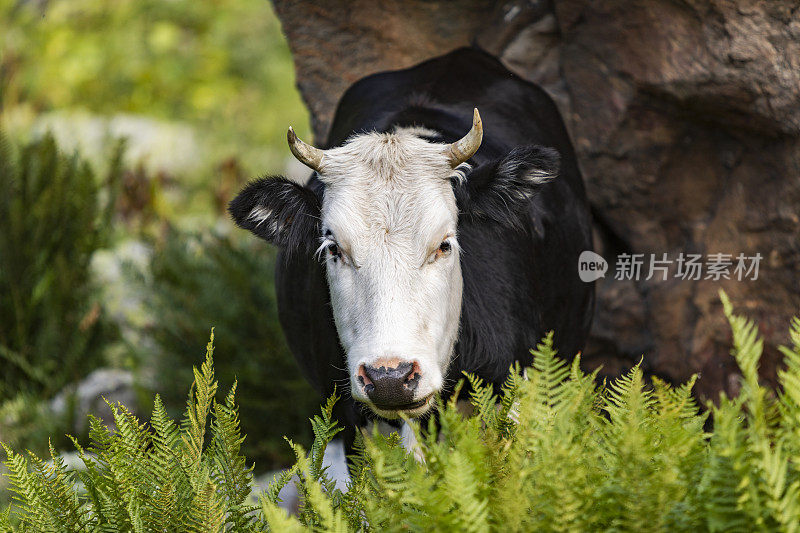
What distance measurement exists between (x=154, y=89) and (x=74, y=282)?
6.57 meters

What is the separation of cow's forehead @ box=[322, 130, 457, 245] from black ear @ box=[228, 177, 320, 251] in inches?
5.1

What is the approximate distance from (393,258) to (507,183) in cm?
62

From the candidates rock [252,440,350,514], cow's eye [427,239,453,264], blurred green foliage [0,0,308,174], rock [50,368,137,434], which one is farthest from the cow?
blurred green foliage [0,0,308,174]

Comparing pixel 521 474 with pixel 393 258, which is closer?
pixel 521 474

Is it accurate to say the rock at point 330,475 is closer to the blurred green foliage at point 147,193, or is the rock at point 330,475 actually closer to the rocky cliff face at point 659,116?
the blurred green foliage at point 147,193

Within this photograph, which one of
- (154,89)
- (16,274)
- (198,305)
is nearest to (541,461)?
(198,305)

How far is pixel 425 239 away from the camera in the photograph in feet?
10.3

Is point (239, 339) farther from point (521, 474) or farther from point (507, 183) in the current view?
point (521, 474)

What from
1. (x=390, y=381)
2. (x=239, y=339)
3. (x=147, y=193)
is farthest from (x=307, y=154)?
(x=147, y=193)

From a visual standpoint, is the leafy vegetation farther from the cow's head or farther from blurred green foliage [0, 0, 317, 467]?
blurred green foliage [0, 0, 317, 467]

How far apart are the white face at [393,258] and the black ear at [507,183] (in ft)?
0.31

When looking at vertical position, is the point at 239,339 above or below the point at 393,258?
below

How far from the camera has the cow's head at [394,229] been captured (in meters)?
2.92

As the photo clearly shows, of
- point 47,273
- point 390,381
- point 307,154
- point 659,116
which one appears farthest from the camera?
point 47,273
